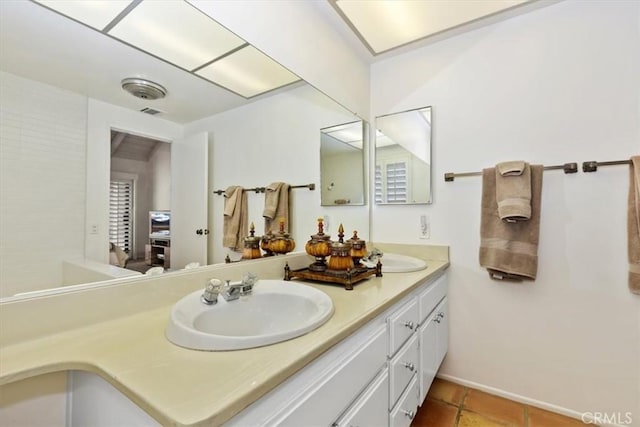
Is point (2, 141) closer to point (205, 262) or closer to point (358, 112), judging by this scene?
point (205, 262)

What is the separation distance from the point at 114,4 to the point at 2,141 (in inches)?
21.2

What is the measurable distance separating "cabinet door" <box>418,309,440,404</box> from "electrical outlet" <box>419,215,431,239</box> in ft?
1.73

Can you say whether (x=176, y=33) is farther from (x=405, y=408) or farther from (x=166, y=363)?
(x=405, y=408)

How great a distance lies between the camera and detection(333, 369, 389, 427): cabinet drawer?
2.65 feet

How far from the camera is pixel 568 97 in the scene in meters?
1.58

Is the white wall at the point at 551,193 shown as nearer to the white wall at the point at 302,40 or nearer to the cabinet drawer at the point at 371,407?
the white wall at the point at 302,40

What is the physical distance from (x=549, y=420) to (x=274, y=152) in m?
2.09

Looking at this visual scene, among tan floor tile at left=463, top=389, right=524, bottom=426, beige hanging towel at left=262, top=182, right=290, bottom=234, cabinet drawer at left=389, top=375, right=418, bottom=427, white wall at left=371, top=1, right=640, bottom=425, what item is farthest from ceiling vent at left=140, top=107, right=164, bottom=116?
tan floor tile at left=463, top=389, right=524, bottom=426

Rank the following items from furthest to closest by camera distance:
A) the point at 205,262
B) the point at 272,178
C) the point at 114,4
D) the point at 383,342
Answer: the point at 272,178 < the point at 205,262 < the point at 383,342 < the point at 114,4

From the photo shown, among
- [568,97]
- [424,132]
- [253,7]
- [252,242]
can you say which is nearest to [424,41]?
[424,132]

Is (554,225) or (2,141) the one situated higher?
(2,141)

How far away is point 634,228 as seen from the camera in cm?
139

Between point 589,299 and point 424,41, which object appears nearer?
point 589,299

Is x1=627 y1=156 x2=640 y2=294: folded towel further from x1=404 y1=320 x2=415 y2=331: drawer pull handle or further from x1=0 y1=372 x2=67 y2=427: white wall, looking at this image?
x1=0 y1=372 x2=67 y2=427: white wall
